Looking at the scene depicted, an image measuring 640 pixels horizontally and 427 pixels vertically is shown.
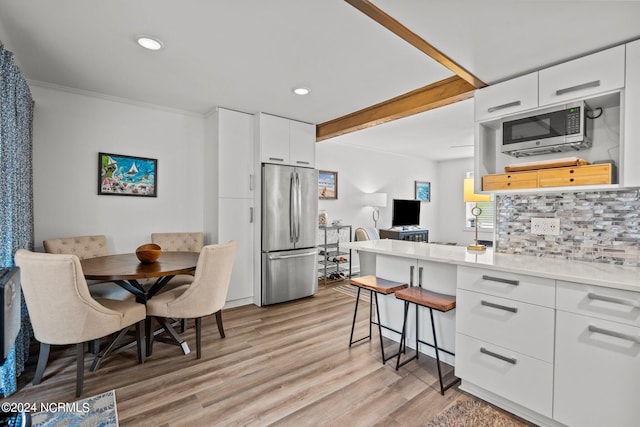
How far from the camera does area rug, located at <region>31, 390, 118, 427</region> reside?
1815 mm

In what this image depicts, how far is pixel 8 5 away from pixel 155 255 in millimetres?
1904

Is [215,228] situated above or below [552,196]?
below

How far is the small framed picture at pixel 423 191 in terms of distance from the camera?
7426mm

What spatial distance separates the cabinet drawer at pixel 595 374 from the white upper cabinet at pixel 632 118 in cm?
92

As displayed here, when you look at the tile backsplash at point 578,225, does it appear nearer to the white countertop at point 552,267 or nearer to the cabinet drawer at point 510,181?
the white countertop at point 552,267

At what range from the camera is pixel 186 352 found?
106 inches

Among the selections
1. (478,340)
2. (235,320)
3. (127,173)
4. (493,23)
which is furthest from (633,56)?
(127,173)

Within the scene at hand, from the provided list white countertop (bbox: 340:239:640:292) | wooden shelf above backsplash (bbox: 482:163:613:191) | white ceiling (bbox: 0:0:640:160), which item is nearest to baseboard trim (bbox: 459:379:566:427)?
white countertop (bbox: 340:239:640:292)

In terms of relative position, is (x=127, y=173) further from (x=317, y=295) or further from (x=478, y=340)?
(x=478, y=340)

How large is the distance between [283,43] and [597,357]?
272 cm

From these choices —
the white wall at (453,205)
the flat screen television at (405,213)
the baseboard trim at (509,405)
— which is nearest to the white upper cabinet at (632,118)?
the baseboard trim at (509,405)

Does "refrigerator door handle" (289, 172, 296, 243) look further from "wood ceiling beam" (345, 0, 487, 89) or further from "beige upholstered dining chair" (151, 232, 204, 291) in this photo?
"wood ceiling beam" (345, 0, 487, 89)

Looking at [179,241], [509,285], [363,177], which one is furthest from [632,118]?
[363,177]

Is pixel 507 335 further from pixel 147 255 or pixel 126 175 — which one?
pixel 126 175
